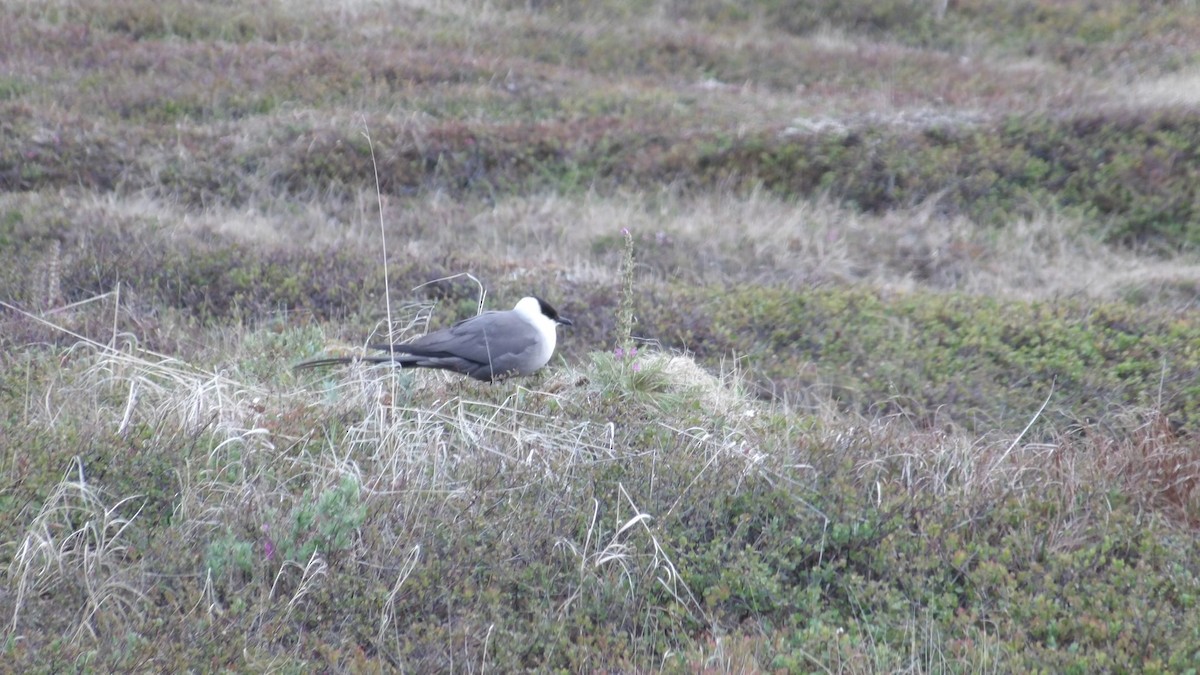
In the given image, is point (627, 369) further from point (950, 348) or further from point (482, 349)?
point (950, 348)

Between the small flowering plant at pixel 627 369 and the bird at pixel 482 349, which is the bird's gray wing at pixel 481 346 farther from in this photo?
the small flowering plant at pixel 627 369

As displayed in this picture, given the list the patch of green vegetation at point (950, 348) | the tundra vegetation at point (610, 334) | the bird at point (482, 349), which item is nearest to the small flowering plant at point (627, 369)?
the tundra vegetation at point (610, 334)

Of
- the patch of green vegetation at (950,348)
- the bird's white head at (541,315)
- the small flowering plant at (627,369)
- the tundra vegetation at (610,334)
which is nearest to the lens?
the tundra vegetation at (610,334)

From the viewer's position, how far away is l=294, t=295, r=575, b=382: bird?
530cm

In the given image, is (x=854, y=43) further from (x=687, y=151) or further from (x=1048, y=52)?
(x=687, y=151)

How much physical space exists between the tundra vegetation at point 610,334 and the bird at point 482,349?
14 centimetres

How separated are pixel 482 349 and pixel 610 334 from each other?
2.26m

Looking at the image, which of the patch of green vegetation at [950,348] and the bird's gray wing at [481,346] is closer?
the bird's gray wing at [481,346]

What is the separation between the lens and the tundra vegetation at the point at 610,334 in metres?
3.77

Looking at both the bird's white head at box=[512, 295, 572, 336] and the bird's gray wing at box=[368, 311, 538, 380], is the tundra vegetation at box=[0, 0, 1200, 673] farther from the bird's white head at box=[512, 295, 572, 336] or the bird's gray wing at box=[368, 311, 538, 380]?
the bird's white head at box=[512, 295, 572, 336]

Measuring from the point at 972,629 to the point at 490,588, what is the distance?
175 centimetres

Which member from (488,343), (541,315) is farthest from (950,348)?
(488,343)

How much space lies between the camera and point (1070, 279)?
934cm

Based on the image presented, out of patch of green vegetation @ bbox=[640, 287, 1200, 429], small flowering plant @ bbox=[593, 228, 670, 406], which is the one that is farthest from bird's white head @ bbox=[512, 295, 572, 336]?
patch of green vegetation @ bbox=[640, 287, 1200, 429]
